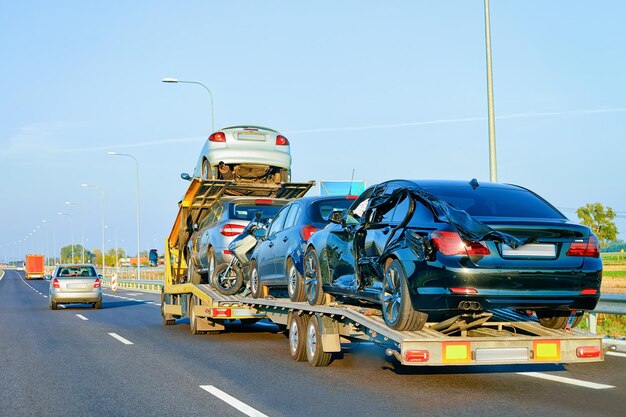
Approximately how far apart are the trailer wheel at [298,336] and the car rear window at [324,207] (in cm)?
137

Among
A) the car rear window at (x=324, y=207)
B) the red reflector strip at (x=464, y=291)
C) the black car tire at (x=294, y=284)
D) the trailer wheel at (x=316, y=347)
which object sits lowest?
the trailer wheel at (x=316, y=347)

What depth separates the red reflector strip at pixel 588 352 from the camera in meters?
8.17

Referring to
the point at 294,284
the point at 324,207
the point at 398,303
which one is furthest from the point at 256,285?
the point at 398,303

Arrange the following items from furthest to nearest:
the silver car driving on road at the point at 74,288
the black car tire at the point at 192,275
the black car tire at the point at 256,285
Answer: the silver car driving on road at the point at 74,288 < the black car tire at the point at 192,275 < the black car tire at the point at 256,285

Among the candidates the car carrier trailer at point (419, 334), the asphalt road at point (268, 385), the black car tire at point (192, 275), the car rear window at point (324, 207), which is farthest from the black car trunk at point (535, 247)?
the black car tire at point (192, 275)

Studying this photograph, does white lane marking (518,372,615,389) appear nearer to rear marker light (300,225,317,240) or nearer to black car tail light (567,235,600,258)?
black car tail light (567,235,600,258)

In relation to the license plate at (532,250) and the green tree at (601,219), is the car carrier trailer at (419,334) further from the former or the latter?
the green tree at (601,219)

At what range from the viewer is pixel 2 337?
54.1 ft

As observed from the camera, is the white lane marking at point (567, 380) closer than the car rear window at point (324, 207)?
Yes

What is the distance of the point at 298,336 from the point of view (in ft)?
37.1

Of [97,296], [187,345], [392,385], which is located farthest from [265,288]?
[97,296]

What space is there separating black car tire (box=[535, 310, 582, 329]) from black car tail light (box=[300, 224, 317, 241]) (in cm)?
347

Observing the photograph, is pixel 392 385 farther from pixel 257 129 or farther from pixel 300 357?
pixel 257 129

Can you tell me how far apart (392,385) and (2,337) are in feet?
33.1
